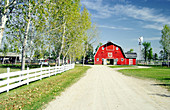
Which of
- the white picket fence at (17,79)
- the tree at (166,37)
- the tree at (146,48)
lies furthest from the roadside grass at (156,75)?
the tree at (146,48)

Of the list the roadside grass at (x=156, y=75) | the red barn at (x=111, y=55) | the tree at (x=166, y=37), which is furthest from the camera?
the red barn at (x=111, y=55)

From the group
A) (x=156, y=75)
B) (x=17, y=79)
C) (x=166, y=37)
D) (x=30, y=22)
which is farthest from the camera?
(x=166, y=37)

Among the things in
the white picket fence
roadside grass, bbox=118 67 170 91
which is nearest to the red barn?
roadside grass, bbox=118 67 170 91

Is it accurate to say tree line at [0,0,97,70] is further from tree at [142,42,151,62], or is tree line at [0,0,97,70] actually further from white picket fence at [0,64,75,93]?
tree at [142,42,151,62]

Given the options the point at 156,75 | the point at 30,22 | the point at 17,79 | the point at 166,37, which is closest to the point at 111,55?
the point at 166,37

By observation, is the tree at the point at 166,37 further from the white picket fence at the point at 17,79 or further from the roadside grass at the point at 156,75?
the white picket fence at the point at 17,79

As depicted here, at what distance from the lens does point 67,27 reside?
2588 cm

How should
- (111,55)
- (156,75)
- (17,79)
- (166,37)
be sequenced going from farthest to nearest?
(111,55) < (166,37) < (156,75) < (17,79)

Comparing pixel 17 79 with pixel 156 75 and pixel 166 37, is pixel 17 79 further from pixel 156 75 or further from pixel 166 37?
pixel 166 37

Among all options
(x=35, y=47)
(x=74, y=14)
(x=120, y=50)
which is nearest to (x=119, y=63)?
(x=120, y=50)

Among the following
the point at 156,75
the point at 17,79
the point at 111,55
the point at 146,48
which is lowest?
the point at 156,75

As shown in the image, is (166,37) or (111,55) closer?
(166,37)

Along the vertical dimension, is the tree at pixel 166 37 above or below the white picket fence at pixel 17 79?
above

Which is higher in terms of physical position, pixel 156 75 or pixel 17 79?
pixel 17 79
